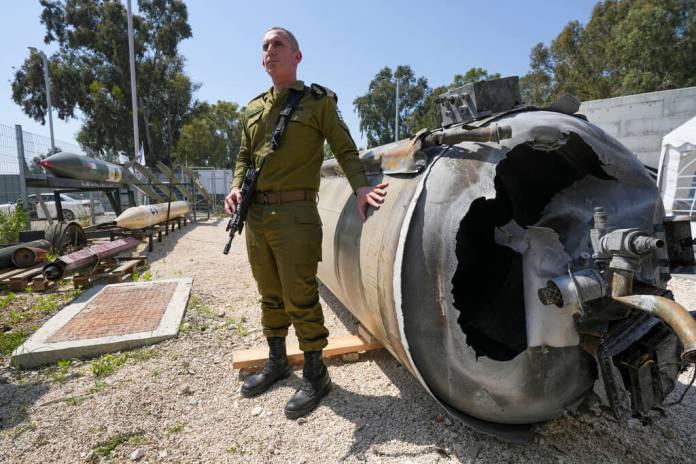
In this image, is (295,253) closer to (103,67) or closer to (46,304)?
(46,304)

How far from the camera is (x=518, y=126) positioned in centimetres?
172

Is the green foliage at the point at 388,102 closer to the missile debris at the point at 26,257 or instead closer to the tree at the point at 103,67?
the tree at the point at 103,67

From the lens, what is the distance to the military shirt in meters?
2.31

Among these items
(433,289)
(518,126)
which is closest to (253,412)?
(433,289)

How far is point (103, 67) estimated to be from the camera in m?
27.3

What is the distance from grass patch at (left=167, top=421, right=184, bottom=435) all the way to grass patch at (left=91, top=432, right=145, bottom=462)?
130mm

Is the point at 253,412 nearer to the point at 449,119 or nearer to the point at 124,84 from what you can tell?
the point at 449,119

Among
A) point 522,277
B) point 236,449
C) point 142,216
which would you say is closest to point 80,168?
point 142,216

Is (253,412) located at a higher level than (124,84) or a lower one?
lower

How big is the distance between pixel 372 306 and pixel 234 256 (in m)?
4.96

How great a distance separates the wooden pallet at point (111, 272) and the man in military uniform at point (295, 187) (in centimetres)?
325

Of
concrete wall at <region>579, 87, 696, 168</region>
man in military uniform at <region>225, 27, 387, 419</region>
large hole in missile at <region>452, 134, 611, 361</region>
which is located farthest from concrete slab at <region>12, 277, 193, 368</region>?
concrete wall at <region>579, 87, 696, 168</region>

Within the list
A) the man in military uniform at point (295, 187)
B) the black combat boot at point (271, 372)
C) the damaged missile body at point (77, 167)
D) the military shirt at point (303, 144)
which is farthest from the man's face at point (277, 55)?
the damaged missile body at point (77, 167)

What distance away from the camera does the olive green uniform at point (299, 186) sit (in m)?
2.31
